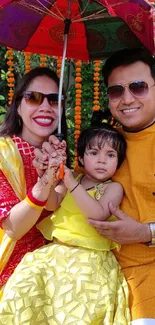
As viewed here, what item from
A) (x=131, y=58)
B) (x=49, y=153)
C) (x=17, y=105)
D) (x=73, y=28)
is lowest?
(x=49, y=153)

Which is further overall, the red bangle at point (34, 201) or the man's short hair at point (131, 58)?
the man's short hair at point (131, 58)

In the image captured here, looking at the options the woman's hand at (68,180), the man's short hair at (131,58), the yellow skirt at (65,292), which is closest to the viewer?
the yellow skirt at (65,292)

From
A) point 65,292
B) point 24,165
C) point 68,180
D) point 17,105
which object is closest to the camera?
point 65,292

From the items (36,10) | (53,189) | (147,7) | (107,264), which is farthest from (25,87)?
(107,264)

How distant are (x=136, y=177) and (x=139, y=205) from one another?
142mm

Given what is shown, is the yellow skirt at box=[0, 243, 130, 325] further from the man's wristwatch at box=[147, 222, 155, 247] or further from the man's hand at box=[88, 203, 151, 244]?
the man's wristwatch at box=[147, 222, 155, 247]

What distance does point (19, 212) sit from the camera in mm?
2475

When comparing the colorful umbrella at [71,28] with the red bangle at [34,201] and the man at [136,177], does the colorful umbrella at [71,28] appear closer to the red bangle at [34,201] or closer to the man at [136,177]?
the man at [136,177]

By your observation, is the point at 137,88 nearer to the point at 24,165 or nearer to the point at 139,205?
the point at 139,205

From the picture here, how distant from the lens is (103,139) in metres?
2.62

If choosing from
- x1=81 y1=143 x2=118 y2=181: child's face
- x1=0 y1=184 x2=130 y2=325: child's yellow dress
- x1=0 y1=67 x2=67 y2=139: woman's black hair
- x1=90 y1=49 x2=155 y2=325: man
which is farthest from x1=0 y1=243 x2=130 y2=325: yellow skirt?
x1=0 y1=67 x2=67 y2=139: woman's black hair

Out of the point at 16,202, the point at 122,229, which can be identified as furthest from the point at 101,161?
the point at 16,202

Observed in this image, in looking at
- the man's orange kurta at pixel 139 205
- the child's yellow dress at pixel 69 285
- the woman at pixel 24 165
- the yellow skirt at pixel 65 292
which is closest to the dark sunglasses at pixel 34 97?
the woman at pixel 24 165

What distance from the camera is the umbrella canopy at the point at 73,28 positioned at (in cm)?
Result: 264
